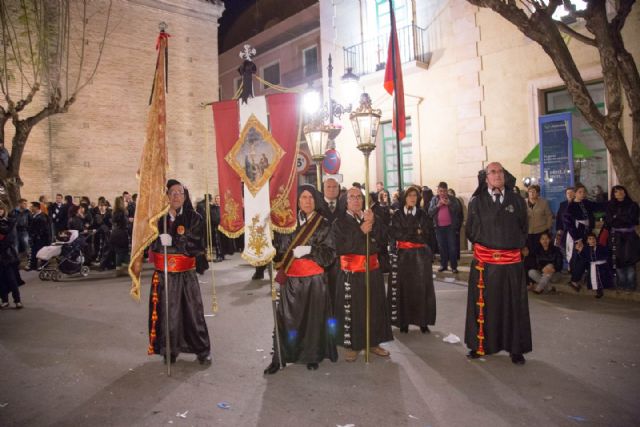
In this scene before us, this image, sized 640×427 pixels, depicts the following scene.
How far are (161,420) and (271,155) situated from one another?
2.63 metres

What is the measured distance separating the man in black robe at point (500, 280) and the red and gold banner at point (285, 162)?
2154mm

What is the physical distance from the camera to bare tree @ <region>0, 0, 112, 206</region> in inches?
566

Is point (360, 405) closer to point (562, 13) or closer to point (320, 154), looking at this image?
point (320, 154)

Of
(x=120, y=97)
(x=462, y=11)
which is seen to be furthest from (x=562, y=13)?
(x=120, y=97)

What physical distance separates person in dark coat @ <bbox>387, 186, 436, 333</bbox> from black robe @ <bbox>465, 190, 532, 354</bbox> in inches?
43.6

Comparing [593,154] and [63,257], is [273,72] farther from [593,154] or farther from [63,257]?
[593,154]

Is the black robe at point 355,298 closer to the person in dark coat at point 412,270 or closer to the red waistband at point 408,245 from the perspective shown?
the person in dark coat at point 412,270

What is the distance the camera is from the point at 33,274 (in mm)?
12453

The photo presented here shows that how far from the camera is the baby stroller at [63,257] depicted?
1121cm

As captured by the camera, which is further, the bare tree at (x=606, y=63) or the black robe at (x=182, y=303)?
the bare tree at (x=606, y=63)

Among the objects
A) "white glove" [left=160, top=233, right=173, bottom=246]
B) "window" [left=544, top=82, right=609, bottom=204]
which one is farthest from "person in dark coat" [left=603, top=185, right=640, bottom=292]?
"white glove" [left=160, top=233, right=173, bottom=246]

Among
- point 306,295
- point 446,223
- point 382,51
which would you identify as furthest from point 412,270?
point 382,51

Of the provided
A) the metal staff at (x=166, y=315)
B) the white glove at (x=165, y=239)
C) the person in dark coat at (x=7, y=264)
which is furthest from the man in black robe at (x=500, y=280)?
the person in dark coat at (x=7, y=264)

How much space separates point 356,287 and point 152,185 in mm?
2511
